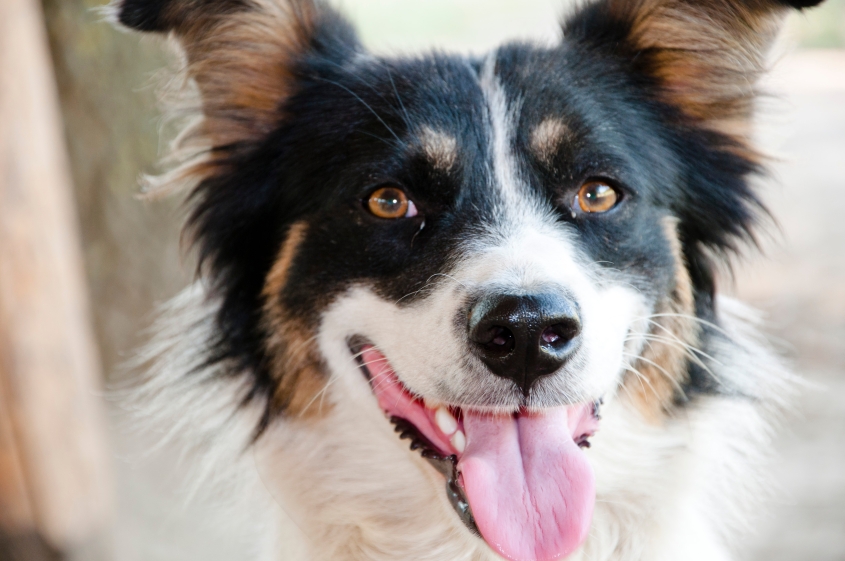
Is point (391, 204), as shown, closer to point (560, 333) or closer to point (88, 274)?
point (560, 333)

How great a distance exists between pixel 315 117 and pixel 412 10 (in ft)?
23.5

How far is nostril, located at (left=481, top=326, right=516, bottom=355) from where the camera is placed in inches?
78.5

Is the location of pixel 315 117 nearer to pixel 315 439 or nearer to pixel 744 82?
pixel 315 439

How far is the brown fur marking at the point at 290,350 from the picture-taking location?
102 inches

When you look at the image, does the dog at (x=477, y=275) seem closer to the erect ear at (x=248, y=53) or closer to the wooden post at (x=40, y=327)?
the erect ear at (x=248, y=53)

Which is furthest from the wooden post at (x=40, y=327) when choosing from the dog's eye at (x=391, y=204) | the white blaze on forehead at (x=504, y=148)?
the white blaze on forehead at (x=504, y=148)

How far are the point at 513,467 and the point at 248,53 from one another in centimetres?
154

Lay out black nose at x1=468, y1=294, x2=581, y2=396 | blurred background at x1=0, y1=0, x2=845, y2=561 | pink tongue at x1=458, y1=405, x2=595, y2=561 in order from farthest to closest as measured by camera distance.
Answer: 1. blurred background at x1=0, y1=0, x2=845, y2=561
2. pink tongue at x1=458, y1=405, x2=595, y2=561
3. black nose at x1=468, y1=294, x2=581, y2=396

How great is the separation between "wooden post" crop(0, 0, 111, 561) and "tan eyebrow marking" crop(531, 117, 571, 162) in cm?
226

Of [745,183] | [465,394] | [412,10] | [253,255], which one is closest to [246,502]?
[253,255]

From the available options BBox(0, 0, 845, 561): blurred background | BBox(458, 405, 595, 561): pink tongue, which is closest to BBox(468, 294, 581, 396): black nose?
BBox(458, 405, 595, 561): pink tongue

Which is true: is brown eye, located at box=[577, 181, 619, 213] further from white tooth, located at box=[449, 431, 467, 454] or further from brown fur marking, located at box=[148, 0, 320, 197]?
brown fur marking, located at box=[148, 0, 320, 197]

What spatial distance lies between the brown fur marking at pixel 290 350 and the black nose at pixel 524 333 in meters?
0.73

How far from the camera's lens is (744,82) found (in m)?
2.57
